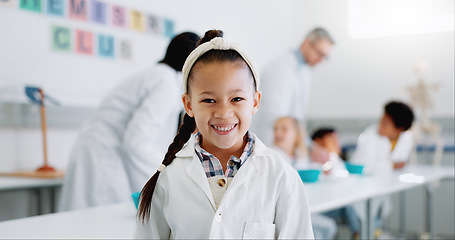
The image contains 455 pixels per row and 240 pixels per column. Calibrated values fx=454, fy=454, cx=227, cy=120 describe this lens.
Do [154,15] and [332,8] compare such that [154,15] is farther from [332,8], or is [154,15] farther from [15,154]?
[332,8]

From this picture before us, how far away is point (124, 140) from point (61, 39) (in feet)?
4.64

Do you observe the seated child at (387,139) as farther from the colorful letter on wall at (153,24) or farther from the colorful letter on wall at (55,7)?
the colorful letter on wall at (55,7)

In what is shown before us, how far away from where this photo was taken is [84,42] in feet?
10.2

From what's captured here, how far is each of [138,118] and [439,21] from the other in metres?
1.32

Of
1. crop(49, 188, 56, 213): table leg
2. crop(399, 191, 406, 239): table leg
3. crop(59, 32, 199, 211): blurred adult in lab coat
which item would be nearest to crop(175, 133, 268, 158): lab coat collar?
crop(59, 32, 199, 211): blurred adult in lab coat

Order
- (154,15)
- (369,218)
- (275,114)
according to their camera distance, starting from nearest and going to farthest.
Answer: (369,218) < (275,114) < (154,15)

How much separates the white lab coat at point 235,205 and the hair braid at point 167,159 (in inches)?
0.5

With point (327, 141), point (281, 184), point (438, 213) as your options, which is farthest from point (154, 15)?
point (281, 184)

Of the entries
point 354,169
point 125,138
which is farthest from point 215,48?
point 354,169

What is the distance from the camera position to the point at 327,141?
368cm

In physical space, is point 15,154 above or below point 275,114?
below

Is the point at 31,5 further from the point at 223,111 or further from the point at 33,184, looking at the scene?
the point at 223,111

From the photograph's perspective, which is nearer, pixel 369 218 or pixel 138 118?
pixel 138 118

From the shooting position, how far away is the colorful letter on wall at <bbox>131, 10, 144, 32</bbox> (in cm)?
343
